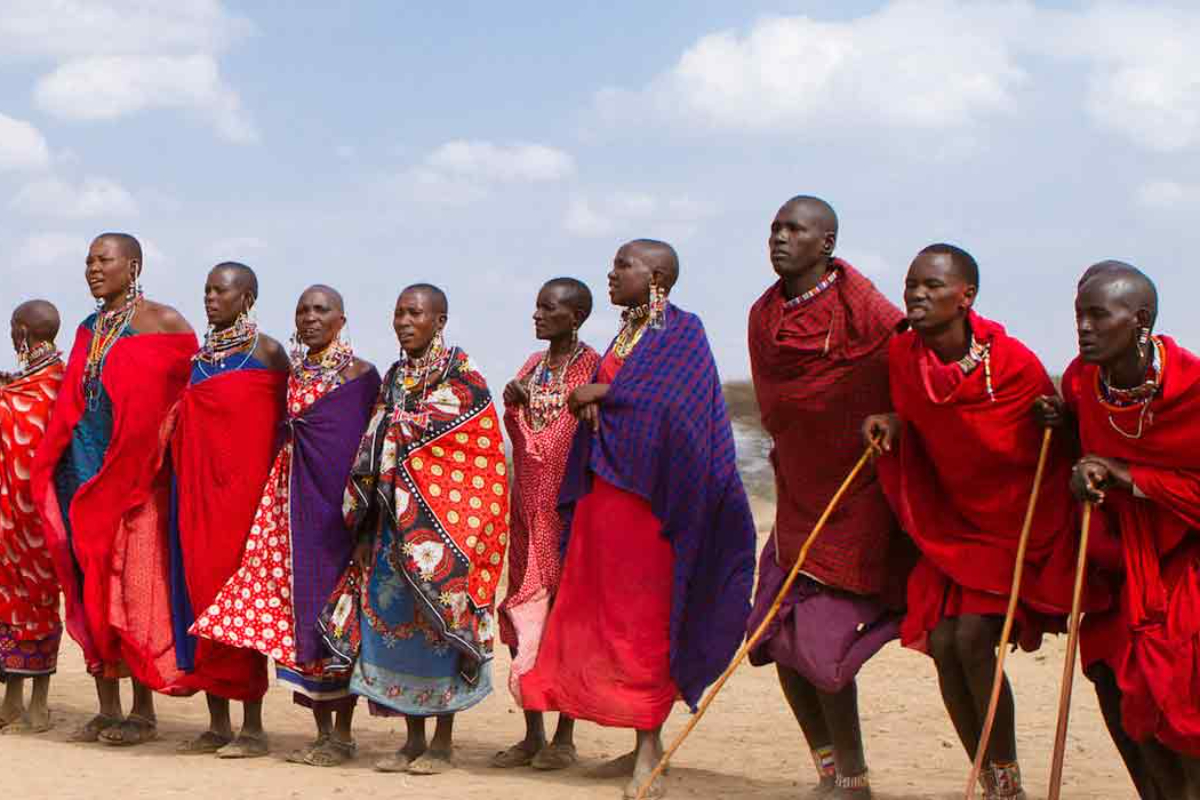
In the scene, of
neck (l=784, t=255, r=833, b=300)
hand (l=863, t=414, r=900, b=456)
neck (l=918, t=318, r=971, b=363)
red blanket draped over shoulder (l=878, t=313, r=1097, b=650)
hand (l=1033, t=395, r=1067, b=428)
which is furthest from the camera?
neck (l=784, t=255, r=833, b=300)

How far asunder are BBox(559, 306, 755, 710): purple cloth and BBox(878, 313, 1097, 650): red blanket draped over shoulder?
1.28 metres

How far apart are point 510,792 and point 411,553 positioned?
1276 mm

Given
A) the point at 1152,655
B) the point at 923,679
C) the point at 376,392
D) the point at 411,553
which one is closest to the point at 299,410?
the point at 376,392

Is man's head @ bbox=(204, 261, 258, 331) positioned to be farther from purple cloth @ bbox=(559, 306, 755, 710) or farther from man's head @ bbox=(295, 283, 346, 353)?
purple cloth @ bbox=(559, 306, 755, 710)

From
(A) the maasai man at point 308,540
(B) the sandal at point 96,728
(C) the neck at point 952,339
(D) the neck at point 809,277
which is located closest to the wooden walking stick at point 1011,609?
(C) the neck at point 952,339

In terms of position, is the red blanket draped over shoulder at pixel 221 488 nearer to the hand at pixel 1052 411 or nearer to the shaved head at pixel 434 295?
the shaved head at pixel 434 295

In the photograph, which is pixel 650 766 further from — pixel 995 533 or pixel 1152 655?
pixel 1152 655

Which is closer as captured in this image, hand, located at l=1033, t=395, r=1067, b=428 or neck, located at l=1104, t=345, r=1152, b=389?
neck, located at l=1104, t=345, r=1152, b=389

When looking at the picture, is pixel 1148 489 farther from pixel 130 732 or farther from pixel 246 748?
pixel 130 732

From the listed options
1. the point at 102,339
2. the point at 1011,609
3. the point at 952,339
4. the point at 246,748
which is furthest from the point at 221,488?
the point at 1011,609

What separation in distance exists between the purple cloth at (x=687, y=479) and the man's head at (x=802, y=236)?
35.7 inches

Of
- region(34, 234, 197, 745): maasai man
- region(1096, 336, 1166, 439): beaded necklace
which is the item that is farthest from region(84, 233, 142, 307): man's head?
Result: region(1096, 336, 1166, 439): beaded necklace

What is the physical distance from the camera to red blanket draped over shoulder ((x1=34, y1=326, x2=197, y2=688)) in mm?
8727

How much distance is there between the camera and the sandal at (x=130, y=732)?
29.5ft
